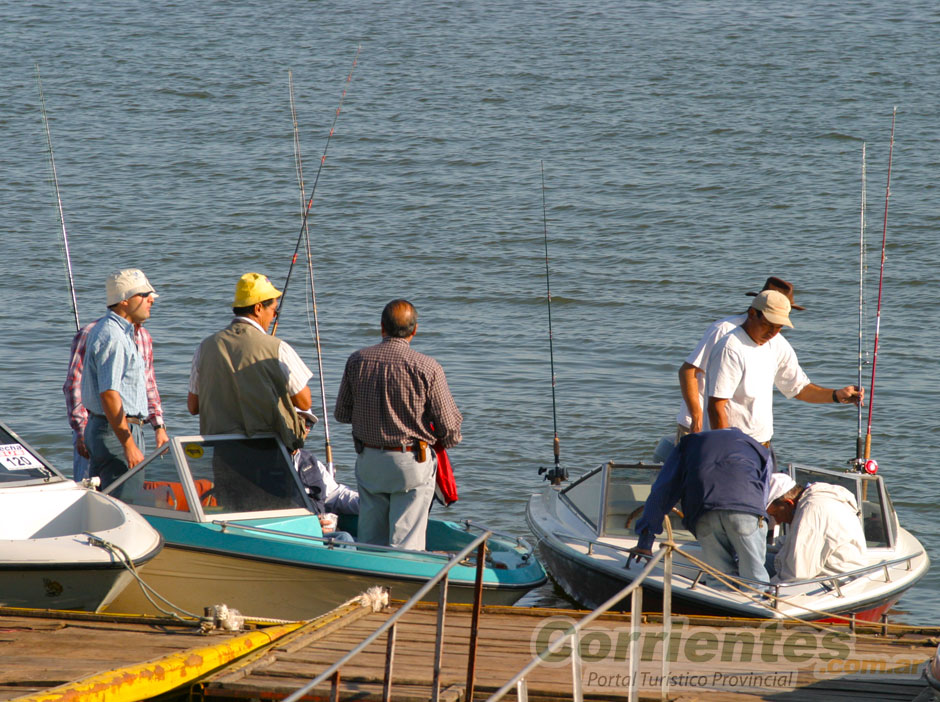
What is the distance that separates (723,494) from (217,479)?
2.46 metres

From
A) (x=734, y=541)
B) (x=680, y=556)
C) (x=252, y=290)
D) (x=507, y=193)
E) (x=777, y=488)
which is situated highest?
(x=507, y=193)

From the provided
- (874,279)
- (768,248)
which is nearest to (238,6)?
(768,248)

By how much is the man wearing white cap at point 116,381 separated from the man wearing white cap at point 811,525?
3242 mm

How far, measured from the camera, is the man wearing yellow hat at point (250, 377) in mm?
5680

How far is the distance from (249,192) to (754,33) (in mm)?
11956

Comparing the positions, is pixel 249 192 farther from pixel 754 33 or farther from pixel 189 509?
pixel 189 509

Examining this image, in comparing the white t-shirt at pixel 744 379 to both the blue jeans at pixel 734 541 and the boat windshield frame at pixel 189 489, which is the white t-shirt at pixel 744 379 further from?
the boat windshield frame at pixel 189 489

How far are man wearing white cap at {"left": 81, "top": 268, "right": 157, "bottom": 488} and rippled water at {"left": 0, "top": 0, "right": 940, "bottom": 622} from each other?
11.4 ft

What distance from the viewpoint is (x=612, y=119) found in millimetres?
21234

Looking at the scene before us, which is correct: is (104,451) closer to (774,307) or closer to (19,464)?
(19,464)

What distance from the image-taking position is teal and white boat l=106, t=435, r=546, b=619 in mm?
5641

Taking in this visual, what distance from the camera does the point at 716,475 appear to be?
530cm

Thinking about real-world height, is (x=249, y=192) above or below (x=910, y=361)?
above

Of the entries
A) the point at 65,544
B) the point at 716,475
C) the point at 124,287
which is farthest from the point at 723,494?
the point at 124,287
